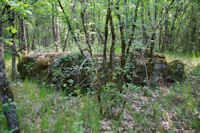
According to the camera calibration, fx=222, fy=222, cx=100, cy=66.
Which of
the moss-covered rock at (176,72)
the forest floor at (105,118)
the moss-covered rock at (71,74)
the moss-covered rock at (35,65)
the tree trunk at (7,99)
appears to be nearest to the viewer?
the tree trunk at (7,99)

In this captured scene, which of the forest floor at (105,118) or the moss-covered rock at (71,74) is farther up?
the moss-covered rock at (71,74)

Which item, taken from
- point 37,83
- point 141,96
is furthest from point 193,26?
point 37,83

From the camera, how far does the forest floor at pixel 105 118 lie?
3.76 metres

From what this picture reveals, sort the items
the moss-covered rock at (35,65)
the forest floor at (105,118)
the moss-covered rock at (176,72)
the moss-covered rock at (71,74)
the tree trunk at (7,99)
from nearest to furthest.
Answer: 1. the tree trunk at (7,99)
2. the forest floor at (105,118)
3. the moss-covered rock at (71,74)
4. the moss-covered rock at (35,65)
5. the moss-covered rock at (176,72)

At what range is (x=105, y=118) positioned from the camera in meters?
4.14

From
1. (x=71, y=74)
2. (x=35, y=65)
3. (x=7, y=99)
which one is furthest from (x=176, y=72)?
(x=7, y=99)

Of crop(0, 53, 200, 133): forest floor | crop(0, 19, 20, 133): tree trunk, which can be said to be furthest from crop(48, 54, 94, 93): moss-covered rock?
crop(0, 19, 20, 133): tree trunk

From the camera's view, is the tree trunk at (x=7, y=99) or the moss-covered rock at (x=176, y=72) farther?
the moss-covered rock at (x=176, y=72)

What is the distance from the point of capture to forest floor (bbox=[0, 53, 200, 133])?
376cm

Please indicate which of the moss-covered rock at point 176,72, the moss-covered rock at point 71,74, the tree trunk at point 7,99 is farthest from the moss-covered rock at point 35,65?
the moss-covered rock at point 176,72

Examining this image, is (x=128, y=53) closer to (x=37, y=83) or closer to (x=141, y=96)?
(x=141, y=96)

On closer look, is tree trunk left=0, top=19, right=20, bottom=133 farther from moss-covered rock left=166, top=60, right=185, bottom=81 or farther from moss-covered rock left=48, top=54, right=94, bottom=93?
moss-covered rock left=166, top=60, right=185, bottom=81

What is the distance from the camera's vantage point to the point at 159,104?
183 inches

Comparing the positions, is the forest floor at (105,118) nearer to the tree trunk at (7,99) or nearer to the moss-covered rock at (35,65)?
the tree trunk at (7,99)
